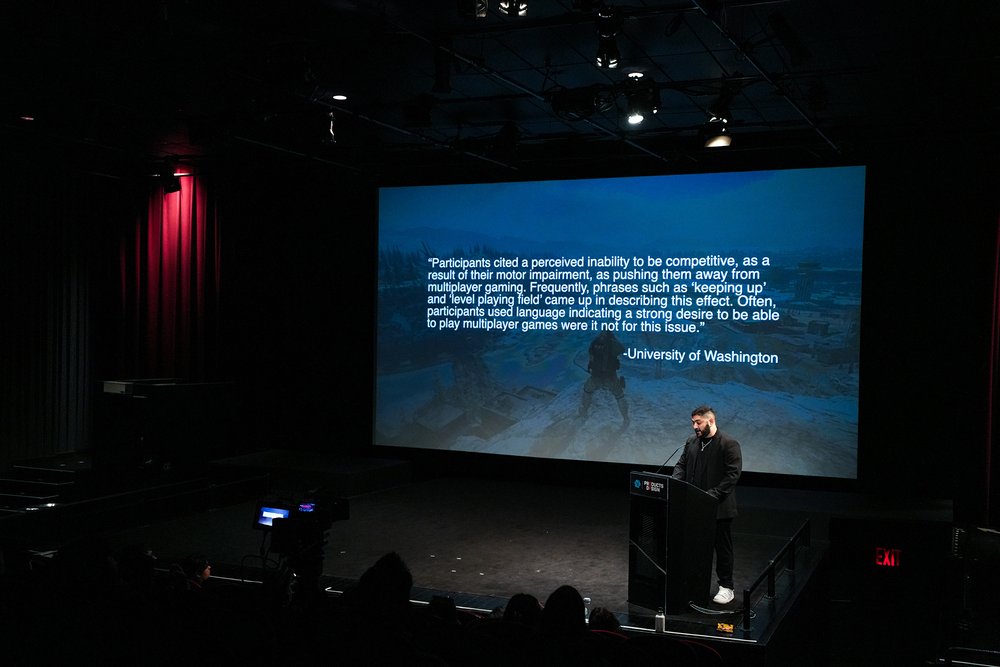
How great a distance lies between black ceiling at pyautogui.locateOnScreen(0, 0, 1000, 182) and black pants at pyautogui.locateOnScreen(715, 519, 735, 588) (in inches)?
123

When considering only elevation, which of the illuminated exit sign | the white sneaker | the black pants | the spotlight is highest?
the spotlight

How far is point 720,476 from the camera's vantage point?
6332mm

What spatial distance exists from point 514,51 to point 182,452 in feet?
19.5

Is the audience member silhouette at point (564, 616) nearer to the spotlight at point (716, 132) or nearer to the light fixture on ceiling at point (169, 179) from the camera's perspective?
the spotlight at point (716, 132)

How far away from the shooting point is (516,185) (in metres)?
11.0

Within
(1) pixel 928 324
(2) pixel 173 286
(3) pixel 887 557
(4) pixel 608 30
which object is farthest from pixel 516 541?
(2) pixel 173 286

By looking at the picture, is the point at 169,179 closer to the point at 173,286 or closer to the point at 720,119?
the point at 173,286

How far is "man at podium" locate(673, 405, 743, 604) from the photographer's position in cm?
625

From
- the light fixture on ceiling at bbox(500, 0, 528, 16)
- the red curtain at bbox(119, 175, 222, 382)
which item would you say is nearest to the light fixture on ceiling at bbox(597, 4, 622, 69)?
the light fixture on ceiling at bbox(500, 0, 528, 16)

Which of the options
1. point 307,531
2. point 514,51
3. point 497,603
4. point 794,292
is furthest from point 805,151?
point 307,531

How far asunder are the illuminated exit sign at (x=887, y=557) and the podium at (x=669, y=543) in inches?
65.6

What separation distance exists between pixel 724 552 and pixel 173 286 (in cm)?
882

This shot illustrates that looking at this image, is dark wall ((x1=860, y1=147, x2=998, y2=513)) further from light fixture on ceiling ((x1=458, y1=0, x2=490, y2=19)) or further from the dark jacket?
light fixture on ceiling ((x1=458, y1=0, x2=490, y2=19))

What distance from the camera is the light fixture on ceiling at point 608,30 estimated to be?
19.4ft
